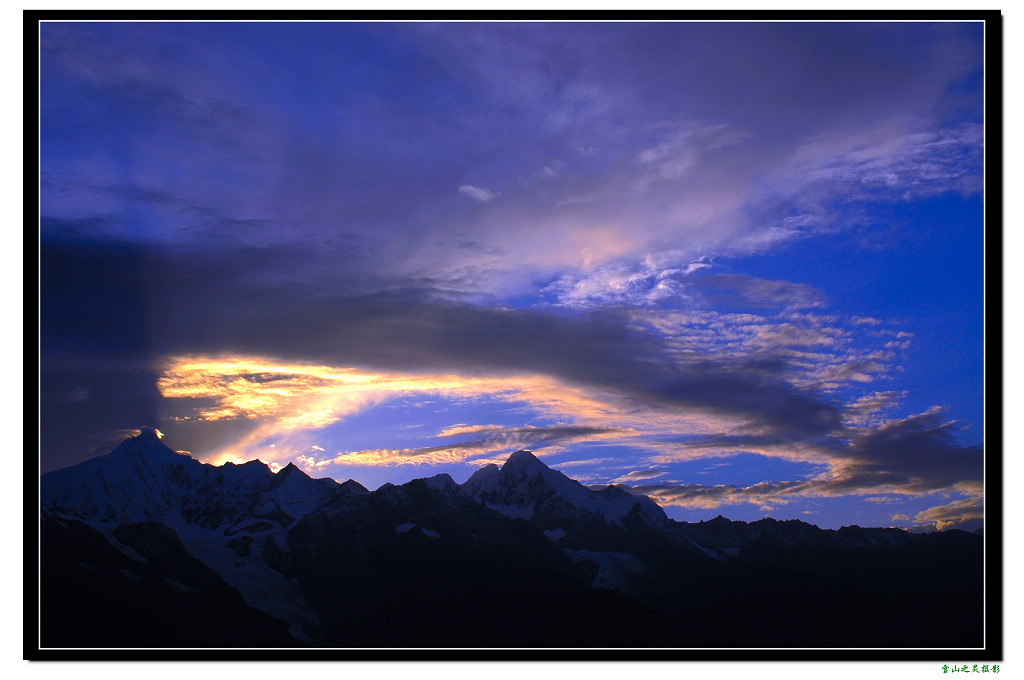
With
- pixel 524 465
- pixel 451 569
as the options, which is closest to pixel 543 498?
pixel 524 465

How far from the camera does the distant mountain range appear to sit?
13961 millimetres

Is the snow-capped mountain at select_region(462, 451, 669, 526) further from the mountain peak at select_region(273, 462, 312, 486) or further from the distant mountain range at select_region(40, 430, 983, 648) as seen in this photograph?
the mountain peak at select_region(273, 462, 312, 486)

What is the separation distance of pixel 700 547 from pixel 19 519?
25668mm

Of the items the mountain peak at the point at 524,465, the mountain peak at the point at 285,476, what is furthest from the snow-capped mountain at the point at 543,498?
the mountain peak at the point at 285,476

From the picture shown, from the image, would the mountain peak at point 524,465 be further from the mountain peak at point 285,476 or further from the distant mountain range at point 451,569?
the mountain peak at point 285,476

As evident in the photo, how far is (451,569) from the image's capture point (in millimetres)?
21391

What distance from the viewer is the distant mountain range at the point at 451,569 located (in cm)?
1396

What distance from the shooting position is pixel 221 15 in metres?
12.9

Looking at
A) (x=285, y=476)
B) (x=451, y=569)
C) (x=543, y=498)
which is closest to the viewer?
(x=451, y=569)

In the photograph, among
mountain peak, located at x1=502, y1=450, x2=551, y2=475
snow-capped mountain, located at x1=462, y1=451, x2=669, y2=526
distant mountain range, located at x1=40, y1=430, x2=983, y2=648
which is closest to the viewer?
distant mountain range, located at x1=40, y1=430, x2=983, y2=648

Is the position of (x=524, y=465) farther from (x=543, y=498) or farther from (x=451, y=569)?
(x=451, y=569)

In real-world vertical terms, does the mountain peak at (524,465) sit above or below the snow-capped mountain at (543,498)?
above

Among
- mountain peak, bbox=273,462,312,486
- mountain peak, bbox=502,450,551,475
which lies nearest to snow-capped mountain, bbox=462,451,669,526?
mountain peak, bbox=502,450,551,475

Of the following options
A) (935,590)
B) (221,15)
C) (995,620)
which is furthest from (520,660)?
(221,15)
